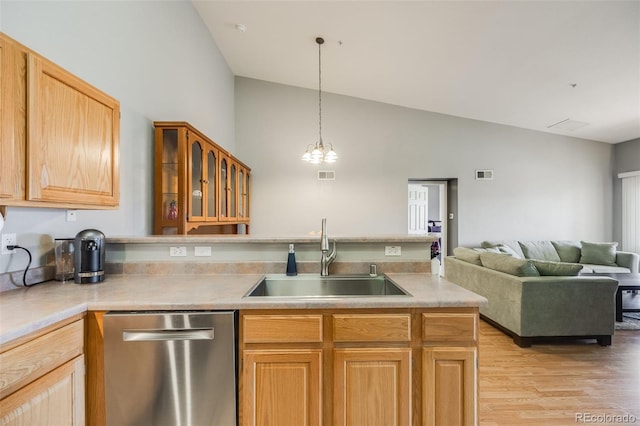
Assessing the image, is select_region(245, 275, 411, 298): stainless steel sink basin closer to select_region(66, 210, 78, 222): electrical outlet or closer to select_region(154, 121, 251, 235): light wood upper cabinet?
select_region(154, 121, 251, 235): light wood upper cabinet

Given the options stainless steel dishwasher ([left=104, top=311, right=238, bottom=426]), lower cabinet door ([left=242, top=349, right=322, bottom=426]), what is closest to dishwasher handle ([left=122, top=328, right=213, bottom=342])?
stainless steel dishwasher ([left=104, top=311, right=238, bottom=426])

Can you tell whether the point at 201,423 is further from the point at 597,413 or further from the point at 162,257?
the point at 597,413

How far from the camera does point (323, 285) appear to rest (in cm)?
192

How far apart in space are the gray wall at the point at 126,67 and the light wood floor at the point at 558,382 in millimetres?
2993

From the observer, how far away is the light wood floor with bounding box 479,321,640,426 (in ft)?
6.43

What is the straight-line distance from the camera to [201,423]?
4.42 feet

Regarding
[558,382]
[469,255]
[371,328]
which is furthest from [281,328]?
[469,255]

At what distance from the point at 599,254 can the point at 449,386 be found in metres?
5.21

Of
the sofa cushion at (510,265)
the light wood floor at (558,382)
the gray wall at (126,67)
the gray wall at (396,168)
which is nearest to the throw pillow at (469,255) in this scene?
the sofa cushion at (510,265)

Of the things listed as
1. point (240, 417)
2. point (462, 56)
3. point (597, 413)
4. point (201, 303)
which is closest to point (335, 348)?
point (240, 417)

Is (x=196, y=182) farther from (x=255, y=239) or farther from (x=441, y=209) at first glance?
(x=441, y=209)

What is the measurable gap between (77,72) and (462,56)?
3852mm

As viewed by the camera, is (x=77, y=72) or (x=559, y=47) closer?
(x=77, y=72)
